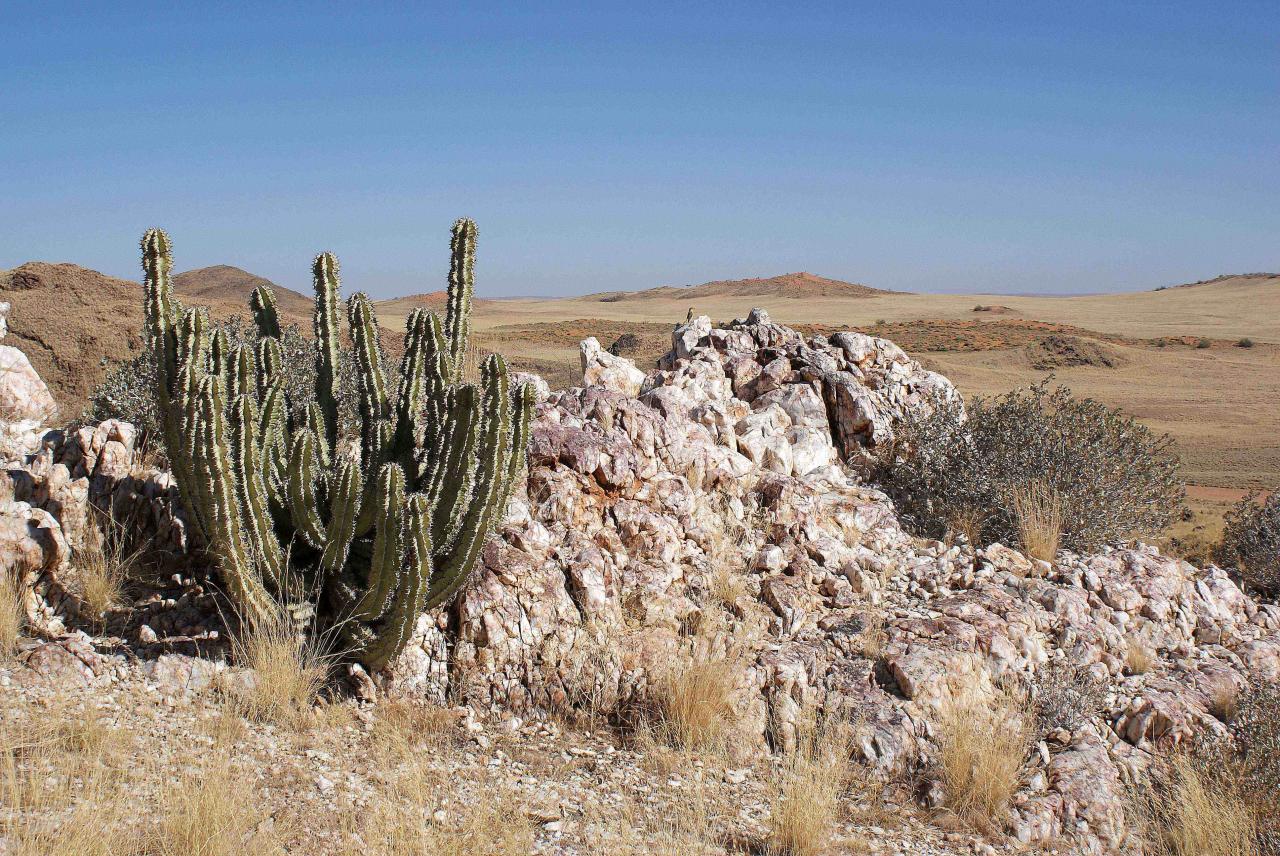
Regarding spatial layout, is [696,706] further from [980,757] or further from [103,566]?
[103,566]

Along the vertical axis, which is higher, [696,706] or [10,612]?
[10,612]

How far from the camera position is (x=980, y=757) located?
4695 mm

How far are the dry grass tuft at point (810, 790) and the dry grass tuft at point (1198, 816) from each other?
162cm

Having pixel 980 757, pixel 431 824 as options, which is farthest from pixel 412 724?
pixel 980 757

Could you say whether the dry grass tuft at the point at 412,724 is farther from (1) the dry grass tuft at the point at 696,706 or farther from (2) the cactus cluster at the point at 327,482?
(1) the dry grass tuft at the point at 696,706

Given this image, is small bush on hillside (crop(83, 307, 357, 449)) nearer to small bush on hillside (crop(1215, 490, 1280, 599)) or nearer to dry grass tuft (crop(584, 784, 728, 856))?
dry grass tuft (crop(584, 784, 728, 856))

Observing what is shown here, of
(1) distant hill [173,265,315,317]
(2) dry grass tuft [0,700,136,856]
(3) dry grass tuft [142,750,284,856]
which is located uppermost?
(1) distant hill [173,265,315,317]

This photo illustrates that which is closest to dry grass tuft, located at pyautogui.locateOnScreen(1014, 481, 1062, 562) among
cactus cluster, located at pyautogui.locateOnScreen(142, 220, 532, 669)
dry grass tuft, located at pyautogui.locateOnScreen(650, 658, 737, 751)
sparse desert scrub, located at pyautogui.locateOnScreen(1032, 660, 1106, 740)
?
sparse desert scrub, located at pyautogui.locateOnScreen(1032, 660, 1106, 740)

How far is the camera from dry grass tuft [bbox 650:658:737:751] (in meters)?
4.82

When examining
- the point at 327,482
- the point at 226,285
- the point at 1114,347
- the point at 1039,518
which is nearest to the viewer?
the point at 327,482

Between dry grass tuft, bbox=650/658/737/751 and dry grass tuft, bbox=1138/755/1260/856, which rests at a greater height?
dry grass tuft, bbox=650/658/737/751

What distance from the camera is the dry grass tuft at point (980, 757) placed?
4605 millimetres

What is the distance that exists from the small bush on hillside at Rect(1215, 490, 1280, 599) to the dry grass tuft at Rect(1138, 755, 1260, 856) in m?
3.59

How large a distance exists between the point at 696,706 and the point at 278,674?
2.23 meters
